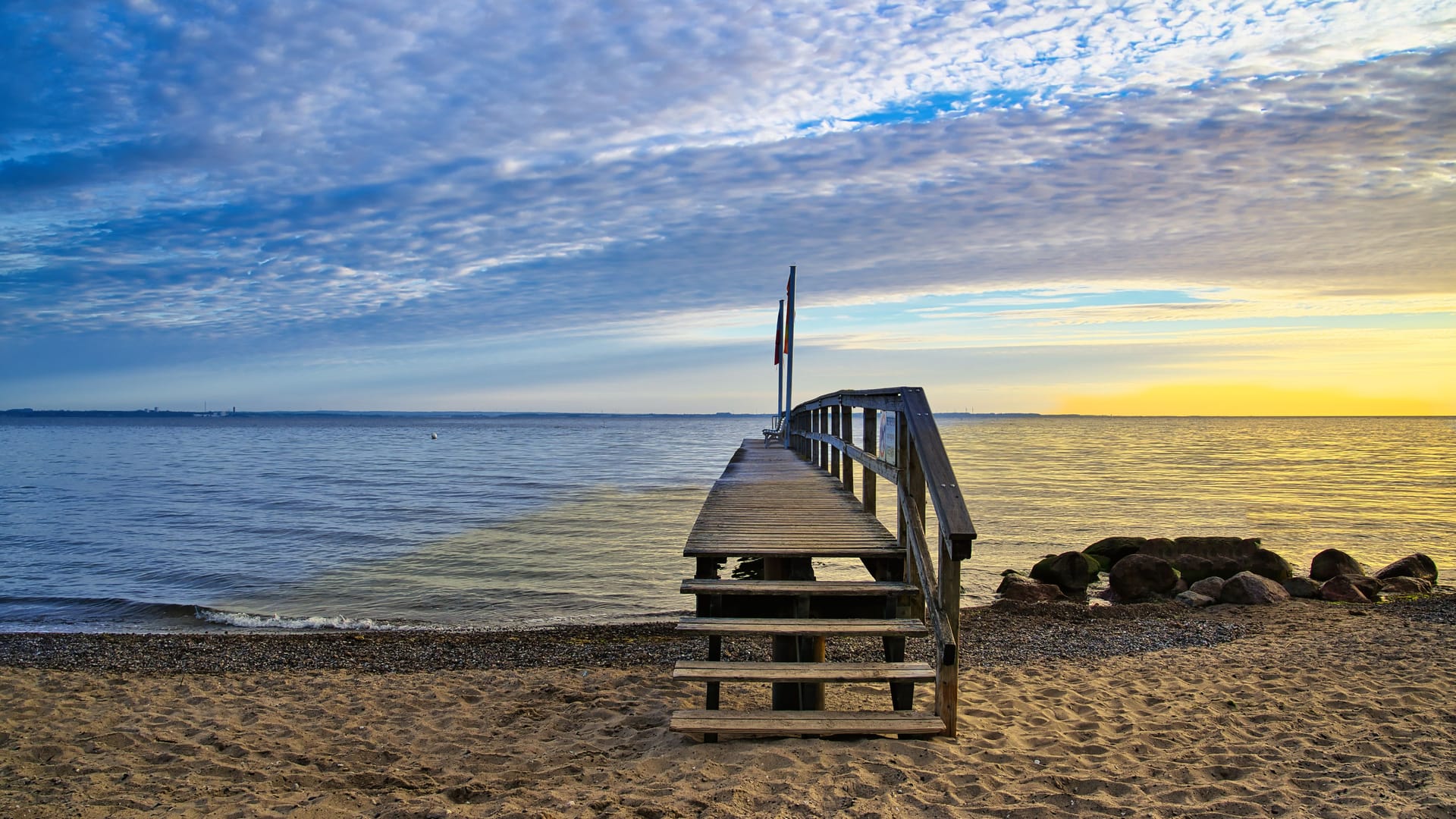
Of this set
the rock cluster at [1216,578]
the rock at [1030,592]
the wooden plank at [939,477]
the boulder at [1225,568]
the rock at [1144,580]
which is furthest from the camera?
the boulder at [1225,568]

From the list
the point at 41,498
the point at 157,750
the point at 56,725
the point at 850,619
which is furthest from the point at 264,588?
the point at 41,498

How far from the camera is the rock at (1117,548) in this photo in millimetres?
13672

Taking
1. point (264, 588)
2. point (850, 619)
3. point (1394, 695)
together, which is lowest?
point (264, 588)

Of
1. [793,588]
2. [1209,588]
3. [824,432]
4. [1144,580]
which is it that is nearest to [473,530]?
[824,432]

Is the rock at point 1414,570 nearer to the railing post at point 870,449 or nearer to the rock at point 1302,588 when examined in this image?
the rock at point 1302,588

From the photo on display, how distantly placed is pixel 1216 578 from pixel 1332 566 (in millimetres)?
2281

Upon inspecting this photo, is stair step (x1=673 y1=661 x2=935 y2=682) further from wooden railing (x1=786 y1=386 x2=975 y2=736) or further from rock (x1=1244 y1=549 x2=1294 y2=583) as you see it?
rock (x1=1244 y1=549 x2=1294 y2=583)

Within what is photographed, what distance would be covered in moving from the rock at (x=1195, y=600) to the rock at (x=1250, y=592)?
15 centimetres

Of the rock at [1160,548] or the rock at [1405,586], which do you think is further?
the rock at [1160,548]

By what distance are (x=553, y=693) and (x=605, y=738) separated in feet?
4.62

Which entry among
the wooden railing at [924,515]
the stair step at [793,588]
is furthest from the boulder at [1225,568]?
the stair step at [793,588]

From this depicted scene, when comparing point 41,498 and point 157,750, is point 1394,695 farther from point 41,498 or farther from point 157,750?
point 41,498

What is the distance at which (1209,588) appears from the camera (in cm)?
1064

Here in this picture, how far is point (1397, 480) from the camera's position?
30203 millimetres
